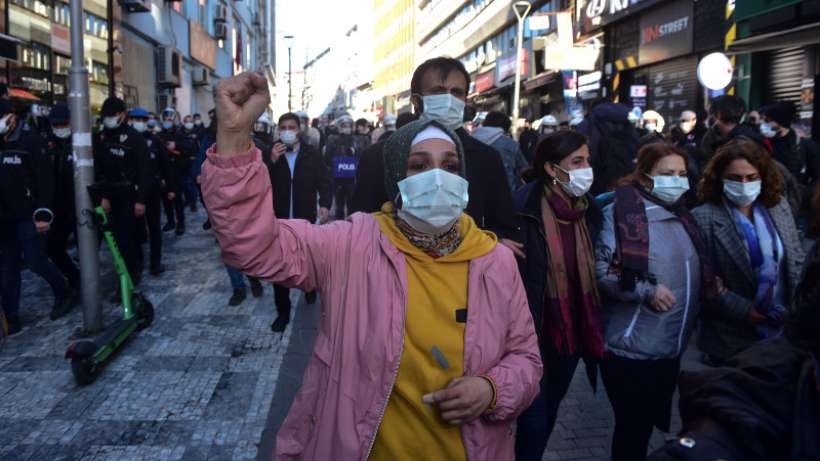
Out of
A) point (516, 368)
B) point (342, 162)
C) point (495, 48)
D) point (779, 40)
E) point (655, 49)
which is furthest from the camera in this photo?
point (495, 48)

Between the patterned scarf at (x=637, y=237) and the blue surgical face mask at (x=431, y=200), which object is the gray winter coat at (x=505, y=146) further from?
the blue surgical face mask at (x=431, y=200)

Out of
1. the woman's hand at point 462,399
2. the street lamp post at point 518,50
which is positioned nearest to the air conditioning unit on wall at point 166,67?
the street lamp post at point 518,50

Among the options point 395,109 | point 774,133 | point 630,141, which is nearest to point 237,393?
point 630,141

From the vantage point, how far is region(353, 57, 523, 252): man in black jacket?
3.72 meters

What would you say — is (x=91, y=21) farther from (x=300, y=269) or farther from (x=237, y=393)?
(x=300, y=269)

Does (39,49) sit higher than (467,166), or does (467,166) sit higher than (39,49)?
(39,49)

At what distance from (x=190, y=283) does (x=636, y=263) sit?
637 cm

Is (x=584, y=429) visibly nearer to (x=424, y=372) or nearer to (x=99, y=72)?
(x=424, y=372)

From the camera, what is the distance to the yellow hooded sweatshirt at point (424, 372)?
2.19 metres

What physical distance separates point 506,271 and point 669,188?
1.71 m

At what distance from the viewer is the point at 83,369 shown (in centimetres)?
510

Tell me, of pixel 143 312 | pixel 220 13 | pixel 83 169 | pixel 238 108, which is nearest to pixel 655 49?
pixel 143 312

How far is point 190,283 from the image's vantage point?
870 cm

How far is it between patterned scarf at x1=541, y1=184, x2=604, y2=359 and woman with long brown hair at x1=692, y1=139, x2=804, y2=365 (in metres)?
0.65
